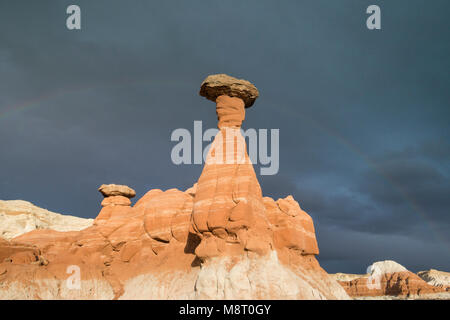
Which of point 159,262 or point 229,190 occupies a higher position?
point 229,190

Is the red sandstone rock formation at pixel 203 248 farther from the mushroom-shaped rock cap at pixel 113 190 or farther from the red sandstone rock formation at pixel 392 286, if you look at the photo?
the red sandstone rock formation at pixel 392 286

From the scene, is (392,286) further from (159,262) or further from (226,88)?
(226,88)

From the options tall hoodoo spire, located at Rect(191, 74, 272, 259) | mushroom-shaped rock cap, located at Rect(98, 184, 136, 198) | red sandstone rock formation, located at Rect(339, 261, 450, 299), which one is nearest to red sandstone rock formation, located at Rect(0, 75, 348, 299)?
tall hoodoo spire, located at Rect(191, 74, 272, 259)

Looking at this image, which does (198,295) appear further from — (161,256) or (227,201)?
(161,256)

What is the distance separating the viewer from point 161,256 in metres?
32.6

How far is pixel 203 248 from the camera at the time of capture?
2517 cm

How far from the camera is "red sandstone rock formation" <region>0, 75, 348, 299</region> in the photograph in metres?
24.2

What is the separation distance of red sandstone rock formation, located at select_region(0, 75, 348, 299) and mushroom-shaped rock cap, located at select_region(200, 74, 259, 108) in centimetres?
9

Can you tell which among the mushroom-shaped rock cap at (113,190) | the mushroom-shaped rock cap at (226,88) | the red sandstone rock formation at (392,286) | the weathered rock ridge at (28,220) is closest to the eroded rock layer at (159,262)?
the mushroom-shaped rock cap at (113,190)

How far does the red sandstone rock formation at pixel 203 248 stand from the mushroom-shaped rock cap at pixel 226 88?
0.09 metres

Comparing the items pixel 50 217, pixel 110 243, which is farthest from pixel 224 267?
pixel 50 217

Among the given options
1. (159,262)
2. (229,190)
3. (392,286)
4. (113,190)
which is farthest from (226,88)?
(392,286)

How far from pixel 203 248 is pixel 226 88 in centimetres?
1324
